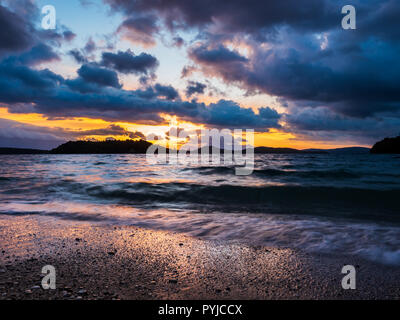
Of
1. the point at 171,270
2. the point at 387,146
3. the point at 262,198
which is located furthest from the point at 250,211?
the point at 387,146

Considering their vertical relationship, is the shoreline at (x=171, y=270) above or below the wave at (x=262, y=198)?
above

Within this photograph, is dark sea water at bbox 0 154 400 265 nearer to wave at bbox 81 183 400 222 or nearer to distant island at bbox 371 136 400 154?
wave at bbox 81 183 400 222

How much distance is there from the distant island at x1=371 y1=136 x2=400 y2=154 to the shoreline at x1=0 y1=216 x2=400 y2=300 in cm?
10484

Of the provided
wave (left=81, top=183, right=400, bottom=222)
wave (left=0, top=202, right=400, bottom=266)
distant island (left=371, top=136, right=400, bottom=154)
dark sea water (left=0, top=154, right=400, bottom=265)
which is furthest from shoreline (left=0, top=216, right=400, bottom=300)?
distant island (left=371, top=136, right=400, bottom=154)

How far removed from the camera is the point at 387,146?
8894 centimetres

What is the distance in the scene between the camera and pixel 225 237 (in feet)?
12.1

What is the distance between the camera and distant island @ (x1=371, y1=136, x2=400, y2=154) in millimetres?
85500

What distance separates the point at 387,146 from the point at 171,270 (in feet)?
367

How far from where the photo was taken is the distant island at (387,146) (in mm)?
85500

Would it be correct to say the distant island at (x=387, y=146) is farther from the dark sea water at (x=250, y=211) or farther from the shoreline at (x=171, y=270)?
the shoreline at (x=171, y=270)

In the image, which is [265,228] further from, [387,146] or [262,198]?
Answer: [387,146]

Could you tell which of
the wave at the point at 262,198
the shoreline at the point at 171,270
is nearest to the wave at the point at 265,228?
the shoreline at the point at 171,270

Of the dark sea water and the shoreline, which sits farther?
the dark sea water

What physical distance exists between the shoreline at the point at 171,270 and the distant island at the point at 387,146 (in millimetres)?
104839
